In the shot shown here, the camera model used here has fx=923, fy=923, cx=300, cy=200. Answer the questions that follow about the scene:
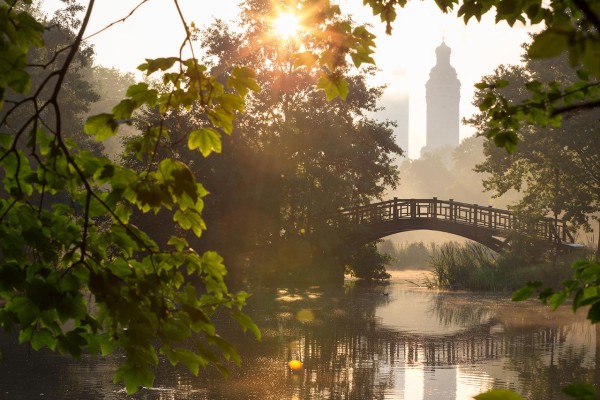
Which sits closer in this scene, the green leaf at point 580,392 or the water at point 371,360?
the green leaf at point 580,392

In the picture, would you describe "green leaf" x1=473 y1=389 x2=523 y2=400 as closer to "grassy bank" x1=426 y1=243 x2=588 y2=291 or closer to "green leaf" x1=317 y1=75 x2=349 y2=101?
"green leaf" x1=317 y1=75 x2=349 y2=101

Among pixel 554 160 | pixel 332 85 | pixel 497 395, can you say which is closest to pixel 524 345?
pixel 332 85

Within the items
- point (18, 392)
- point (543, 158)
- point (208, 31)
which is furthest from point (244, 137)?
point (18, 392)

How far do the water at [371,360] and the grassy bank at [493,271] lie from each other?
4.64m

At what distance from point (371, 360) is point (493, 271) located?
15.5 metres

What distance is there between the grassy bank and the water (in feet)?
15.2

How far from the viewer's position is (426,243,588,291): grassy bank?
28.1 m

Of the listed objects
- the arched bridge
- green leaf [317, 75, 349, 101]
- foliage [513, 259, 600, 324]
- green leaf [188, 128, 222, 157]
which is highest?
the arched bridge

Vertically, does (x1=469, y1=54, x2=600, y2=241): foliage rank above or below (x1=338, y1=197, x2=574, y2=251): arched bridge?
above

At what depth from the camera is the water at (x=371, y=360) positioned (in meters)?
11.7

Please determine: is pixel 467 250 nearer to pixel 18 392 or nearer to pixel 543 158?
pixel 543 158

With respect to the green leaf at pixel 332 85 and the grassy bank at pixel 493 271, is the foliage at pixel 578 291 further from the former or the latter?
the grassy bank at pixel 493 271

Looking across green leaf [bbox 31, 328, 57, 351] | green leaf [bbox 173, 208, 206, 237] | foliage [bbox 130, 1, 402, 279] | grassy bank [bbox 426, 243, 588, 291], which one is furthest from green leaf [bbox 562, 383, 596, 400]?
grassy bank [bbox 426, 243, 588, 291]

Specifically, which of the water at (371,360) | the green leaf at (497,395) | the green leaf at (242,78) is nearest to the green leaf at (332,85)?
the green leaf at (242,78)
